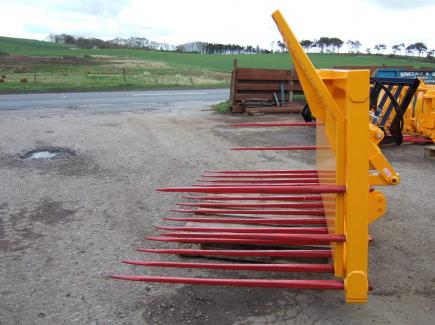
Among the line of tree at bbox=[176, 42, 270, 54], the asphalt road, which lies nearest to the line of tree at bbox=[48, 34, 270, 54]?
the line of tree at bbox=[176, 42, 270, 54]

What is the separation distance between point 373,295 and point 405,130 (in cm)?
628

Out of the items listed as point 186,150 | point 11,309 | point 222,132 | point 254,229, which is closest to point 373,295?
point 254,229

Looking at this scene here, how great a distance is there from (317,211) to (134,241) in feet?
5.59

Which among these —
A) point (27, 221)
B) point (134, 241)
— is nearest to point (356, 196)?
point (134, 241)

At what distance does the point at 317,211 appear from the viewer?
3.87m

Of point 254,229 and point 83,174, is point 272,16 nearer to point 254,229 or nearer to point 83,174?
point 254,229

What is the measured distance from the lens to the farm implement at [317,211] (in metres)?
2.50

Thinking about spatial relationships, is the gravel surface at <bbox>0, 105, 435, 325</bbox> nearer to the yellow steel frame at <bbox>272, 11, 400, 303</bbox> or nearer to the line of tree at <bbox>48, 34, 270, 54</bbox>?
the yellow steel frame at <bbox>272, 11, 400, 303</bbox>

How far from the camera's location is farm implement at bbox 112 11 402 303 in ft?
8.21

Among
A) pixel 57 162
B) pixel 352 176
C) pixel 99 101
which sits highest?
pixel 99 101

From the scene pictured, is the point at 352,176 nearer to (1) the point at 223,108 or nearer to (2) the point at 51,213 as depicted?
(2) the point at 51,213

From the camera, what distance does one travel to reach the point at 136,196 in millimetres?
5617

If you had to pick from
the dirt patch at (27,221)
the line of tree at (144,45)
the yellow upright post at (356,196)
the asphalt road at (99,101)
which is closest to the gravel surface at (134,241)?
the dirt patch at (27,221)

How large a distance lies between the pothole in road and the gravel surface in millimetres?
67
